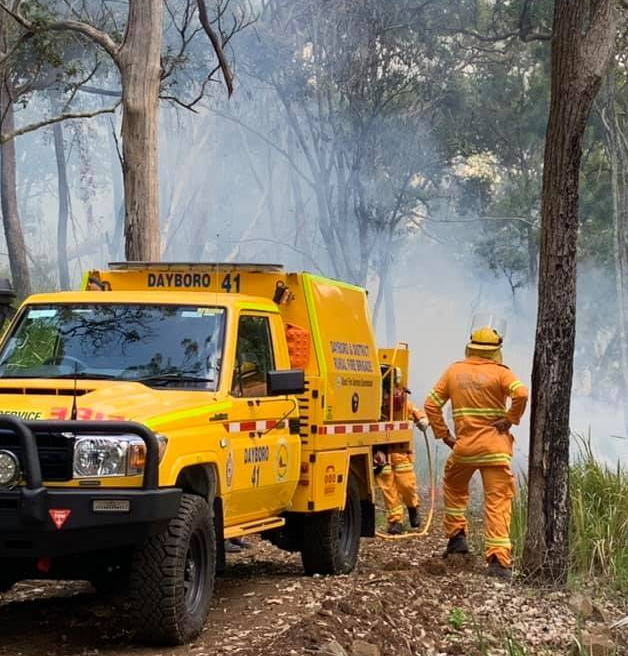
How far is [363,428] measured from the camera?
988 cm

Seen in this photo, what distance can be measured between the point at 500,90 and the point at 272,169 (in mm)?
8978

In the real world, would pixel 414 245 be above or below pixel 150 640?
above

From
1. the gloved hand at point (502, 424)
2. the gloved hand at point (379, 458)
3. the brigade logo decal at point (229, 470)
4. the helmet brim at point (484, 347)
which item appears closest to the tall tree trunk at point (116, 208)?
the gloved hand at point (379, 458)

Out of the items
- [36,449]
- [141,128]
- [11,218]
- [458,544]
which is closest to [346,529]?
[458,544]

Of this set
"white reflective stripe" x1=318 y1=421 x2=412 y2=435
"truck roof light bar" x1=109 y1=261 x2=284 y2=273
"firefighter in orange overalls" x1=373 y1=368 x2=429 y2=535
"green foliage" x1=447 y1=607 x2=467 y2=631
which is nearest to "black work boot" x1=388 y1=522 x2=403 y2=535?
"firefighter in orange overalls" x1=373 y1=368 x2=429 y2=535

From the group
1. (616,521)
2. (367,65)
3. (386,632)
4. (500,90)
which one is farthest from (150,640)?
(500,90)

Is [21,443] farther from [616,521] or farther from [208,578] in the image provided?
[616,521]

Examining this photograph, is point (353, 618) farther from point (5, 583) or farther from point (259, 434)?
point (5, 583)

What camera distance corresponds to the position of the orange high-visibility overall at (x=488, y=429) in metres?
9.35

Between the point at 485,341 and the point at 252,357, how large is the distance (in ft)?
7.40

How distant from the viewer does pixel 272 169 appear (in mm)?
39156

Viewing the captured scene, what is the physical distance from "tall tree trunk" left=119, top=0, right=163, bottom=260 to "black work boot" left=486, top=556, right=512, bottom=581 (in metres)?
6.01

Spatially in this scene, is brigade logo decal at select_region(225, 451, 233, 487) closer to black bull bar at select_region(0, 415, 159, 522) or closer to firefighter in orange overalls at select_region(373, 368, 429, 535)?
black bull bar at select_region(0, 415, 159, 522)

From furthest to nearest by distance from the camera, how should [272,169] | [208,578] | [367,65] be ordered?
[272,169] → [367,65] → [208,578]
